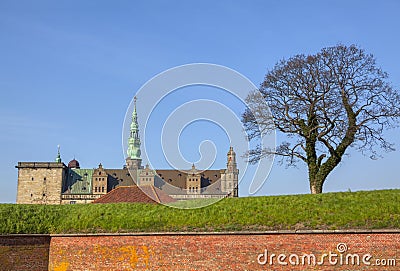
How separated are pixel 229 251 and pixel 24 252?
28.1ft

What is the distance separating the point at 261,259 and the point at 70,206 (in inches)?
395

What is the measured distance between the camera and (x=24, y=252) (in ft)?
68.1

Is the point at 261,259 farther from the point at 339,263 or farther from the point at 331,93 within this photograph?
the point at 331,93

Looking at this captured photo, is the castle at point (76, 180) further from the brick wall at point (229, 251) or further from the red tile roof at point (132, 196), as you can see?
the brick wall at point (229, 251)

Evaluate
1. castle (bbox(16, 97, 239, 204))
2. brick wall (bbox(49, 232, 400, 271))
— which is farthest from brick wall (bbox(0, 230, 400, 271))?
castle (bbox(16, 97, 239, 204))

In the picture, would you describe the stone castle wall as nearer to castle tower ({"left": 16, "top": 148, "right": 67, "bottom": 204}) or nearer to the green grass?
castle tower ({"left": 16, "top": 148, "right": 67, "bottom": 204})

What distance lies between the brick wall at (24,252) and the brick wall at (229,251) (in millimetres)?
378

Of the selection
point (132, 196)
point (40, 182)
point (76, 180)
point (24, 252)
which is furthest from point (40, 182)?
point (24, 252)

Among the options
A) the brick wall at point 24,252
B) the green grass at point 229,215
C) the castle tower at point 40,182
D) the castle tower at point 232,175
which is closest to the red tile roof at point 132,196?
Answer: the castle tower at point 232,175

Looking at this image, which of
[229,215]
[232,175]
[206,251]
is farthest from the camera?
[232,175]

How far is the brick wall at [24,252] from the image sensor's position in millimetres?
20422

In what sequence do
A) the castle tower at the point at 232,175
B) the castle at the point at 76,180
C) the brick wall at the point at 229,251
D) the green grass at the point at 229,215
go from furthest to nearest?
1. the castle at the point at 76,180
2. the castle tower at the point at 232,175
3. the green grass at the point at 229,215
4. the brick wall at the point at 229,251

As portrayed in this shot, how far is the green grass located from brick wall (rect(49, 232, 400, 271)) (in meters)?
0.47

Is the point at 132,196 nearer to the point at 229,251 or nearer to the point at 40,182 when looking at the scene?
the point at 229,251
